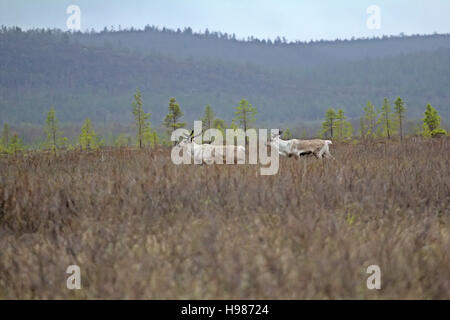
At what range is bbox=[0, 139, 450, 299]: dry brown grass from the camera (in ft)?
10.2

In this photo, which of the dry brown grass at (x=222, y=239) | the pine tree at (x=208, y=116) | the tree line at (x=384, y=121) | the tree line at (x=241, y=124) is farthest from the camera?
the pine tree at (x=208, y=116)

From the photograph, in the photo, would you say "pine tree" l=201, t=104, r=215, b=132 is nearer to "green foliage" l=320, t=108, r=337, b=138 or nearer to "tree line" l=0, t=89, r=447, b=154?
"tree line" l=0, t=89, r=447, b=154

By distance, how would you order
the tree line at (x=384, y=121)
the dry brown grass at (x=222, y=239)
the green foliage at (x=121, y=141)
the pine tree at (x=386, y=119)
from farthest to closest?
the green foliage at (x=121, y=141) < the pine tree at (x=386, y=119) < the tree line at (x=384, y=121) < the dry brown grass at (x=222, y=239)

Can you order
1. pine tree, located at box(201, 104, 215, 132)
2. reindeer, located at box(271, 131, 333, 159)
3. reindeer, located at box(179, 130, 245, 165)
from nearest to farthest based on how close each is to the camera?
reindeer, located at box(179, 130, 245, 165)
reindeer, located at box(271, 131, 333, 159)
pine tree, located at box(201, 104, 215, 132)

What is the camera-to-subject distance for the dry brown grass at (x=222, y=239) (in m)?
3.12

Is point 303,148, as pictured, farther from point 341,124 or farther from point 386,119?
point 341,124

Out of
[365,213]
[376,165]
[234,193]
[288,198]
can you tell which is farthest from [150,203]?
[376,165]

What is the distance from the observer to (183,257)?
3615 mm

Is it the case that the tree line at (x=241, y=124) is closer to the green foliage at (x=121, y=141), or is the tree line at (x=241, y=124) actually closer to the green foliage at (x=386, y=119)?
the green foliage at (x=386, y=119)

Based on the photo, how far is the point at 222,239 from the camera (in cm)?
387

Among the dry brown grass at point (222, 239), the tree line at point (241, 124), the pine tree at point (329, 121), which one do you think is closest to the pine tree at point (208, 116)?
the tree line at point (241, 124)

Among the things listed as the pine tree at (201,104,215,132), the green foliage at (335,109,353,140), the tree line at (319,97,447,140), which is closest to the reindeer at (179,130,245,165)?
the tree line at (319,97,447,140)
